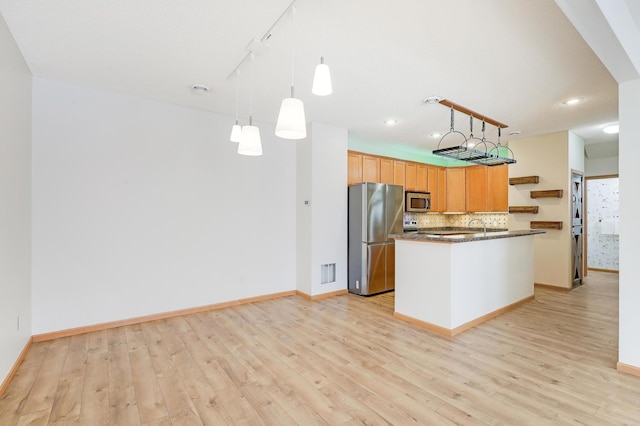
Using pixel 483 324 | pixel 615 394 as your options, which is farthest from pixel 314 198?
pixel 615 394

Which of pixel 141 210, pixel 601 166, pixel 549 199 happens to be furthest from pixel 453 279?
pixel 601 166

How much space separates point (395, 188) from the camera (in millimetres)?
5262

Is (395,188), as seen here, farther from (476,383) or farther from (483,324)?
(476,383)

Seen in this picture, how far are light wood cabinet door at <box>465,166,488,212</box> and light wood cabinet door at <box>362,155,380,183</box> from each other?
2.37 m

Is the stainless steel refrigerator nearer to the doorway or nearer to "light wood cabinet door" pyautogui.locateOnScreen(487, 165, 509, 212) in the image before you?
"light wood cabinet door" pyautogui.locateOnScreen(487, 165, 509, 212)

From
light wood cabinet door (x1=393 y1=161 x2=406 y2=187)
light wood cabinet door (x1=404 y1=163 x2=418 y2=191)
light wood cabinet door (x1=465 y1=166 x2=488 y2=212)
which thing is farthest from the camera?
light wood cabinet door (x1=465 y1=166 x2=488 y2=212)

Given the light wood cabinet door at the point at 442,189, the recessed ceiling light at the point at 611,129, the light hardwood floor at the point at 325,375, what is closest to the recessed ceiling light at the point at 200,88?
the light hardwood floor at the point at 325,375

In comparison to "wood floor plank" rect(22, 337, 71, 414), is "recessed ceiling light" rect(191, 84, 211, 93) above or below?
above

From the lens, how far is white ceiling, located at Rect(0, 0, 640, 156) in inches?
83.0

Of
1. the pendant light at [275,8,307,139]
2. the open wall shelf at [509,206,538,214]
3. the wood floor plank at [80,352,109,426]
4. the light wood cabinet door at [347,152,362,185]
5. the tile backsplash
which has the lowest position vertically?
the wood floor plank at [80,352,109,426]

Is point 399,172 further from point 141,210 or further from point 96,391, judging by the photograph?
point 96,391

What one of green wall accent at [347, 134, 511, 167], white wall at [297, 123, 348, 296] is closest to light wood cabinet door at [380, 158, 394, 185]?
green wall accent at [347, 134, 511, 167]

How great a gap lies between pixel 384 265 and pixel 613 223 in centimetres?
555

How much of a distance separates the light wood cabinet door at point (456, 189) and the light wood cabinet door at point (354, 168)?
8.94ft
